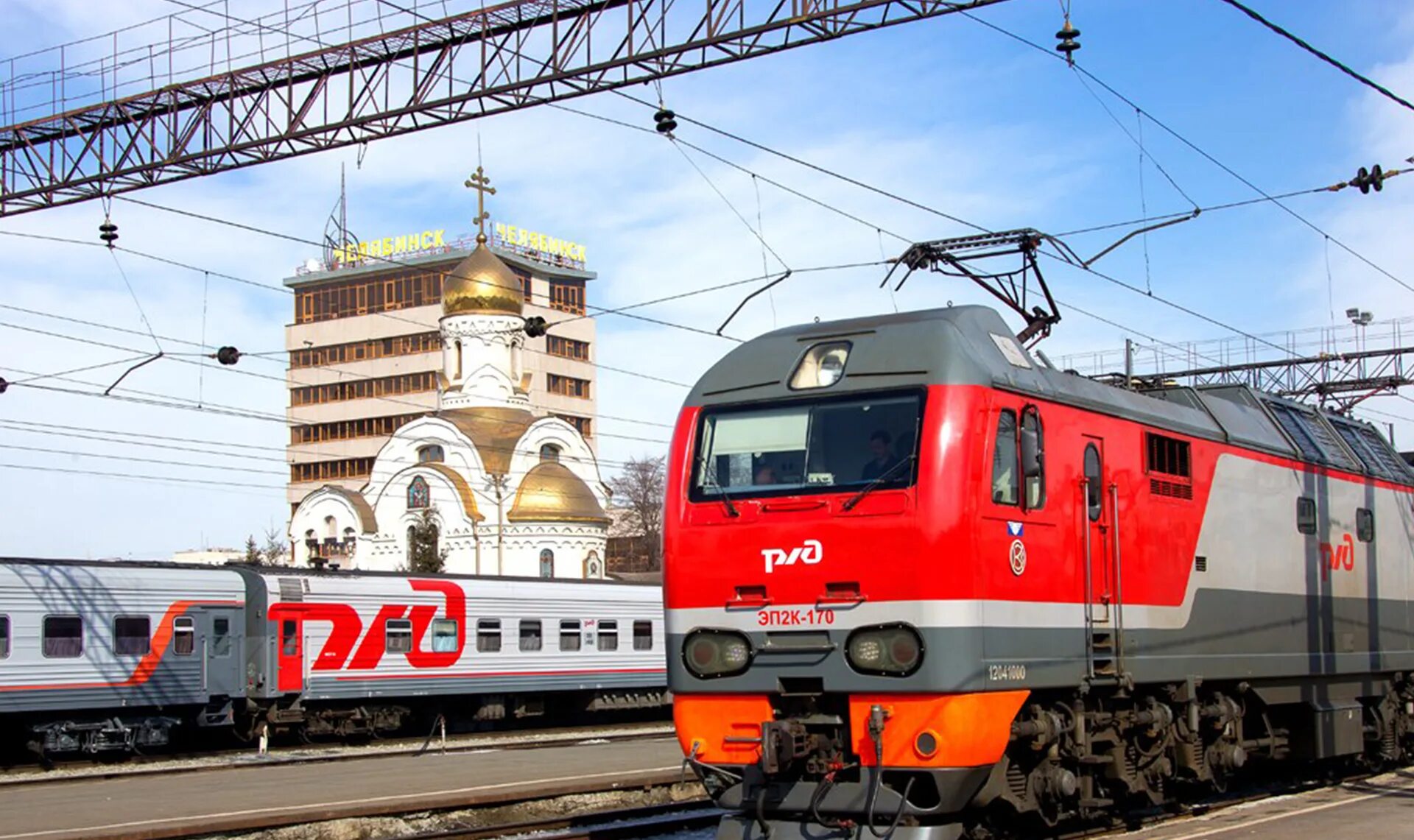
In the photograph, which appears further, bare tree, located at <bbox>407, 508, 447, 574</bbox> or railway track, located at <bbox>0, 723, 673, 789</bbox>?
bare tree, located at <bbox>407, 508, 447, 574</bbox>

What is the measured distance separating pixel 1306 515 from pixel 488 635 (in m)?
21.0

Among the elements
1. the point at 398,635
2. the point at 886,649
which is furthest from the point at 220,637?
the point at 886,649

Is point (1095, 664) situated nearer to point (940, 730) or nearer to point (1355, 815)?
point (940, 730)

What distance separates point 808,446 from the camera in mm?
11984

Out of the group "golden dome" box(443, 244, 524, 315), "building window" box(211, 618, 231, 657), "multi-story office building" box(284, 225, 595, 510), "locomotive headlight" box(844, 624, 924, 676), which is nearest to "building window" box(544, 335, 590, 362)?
"multi-story office building" box(284, 225, 595, 510)

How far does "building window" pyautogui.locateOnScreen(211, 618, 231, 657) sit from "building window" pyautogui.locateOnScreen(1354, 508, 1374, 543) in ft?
66.0

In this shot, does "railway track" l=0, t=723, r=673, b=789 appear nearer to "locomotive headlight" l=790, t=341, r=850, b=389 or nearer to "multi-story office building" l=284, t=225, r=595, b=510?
"locomotive headlight" l=790, t=341, r=850, b=389

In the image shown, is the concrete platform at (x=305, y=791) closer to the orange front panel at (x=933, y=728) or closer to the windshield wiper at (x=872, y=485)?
the orange front panel at (x=933, y=728)

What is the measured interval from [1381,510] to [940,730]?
10.6 metres

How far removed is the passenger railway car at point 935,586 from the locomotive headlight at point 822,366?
0.05 ft

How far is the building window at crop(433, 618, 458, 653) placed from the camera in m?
33.2

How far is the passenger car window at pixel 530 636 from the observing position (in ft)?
115

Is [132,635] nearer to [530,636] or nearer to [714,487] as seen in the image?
[530,636]

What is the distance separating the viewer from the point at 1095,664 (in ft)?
41.9
